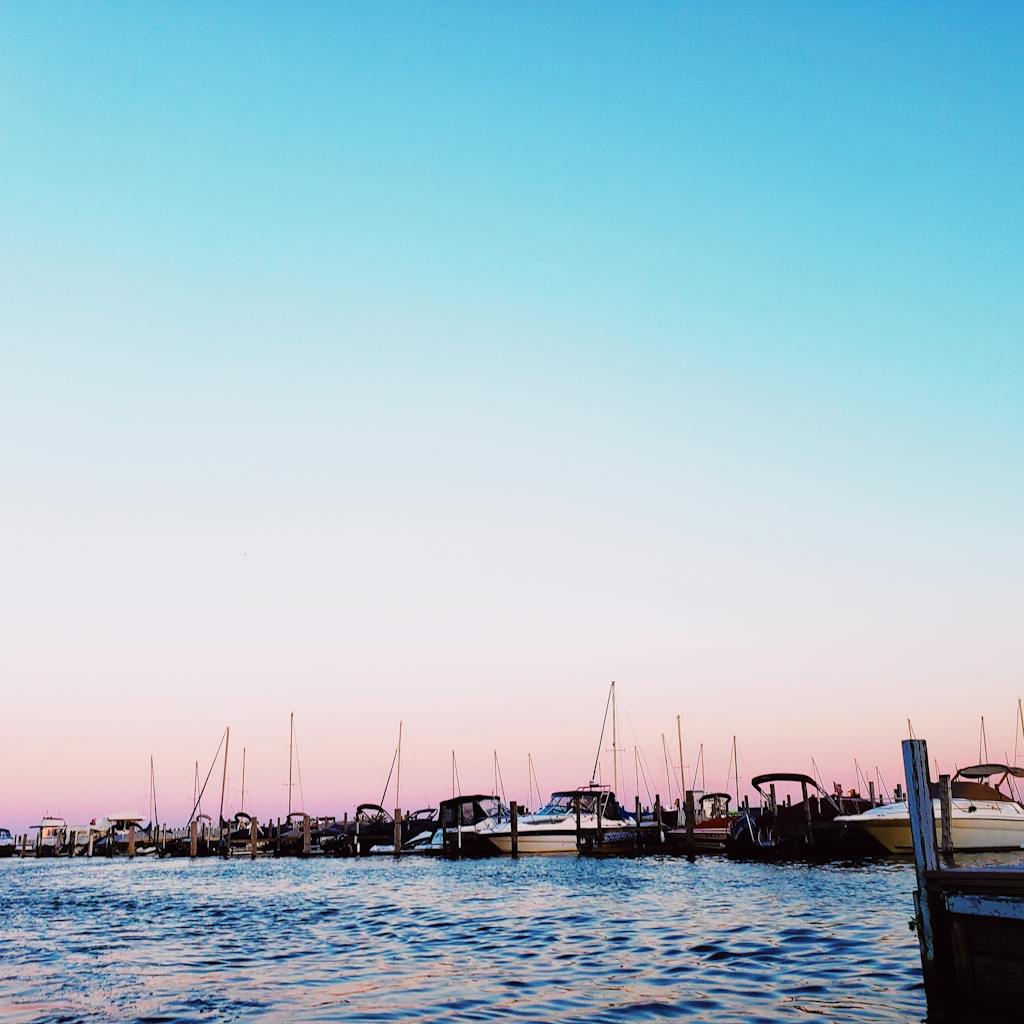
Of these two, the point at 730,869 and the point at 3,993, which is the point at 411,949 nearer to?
the point at 3,993

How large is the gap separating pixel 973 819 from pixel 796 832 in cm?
948

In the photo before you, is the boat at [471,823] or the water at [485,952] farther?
the boat at [471,823]

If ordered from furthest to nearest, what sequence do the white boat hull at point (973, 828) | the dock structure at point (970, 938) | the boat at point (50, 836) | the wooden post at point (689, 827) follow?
the boat at point (50, 836) → the wooden post at point (689, 827) → the white boat hull at point (973, 828) → the dock structure at point (970, 938)

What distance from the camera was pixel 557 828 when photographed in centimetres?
5906

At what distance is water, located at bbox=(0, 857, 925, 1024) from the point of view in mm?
13477

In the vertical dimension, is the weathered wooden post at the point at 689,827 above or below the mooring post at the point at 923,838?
below

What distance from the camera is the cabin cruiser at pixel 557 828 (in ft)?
192

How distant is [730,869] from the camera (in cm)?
4234

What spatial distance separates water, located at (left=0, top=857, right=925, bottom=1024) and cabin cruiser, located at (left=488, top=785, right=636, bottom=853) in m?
→ 20.3

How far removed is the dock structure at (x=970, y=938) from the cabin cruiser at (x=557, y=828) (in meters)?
48.2

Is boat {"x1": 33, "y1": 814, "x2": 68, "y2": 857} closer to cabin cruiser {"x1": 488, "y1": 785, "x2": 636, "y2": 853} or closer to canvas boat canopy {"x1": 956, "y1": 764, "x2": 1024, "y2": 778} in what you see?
cabin cruiser {"x1": 488, "y1": 785, "x2": 636, "y2": 853}

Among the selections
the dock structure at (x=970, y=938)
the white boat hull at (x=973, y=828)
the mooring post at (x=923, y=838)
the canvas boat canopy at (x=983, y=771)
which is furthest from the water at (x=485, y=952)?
the canvas boat canopy at (x=983, y=771)

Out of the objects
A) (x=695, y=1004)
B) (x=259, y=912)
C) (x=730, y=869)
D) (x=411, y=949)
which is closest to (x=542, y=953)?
(x=411, y=949)

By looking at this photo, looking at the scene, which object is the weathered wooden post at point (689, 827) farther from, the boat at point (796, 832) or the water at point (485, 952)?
the water at point (485, 952)
